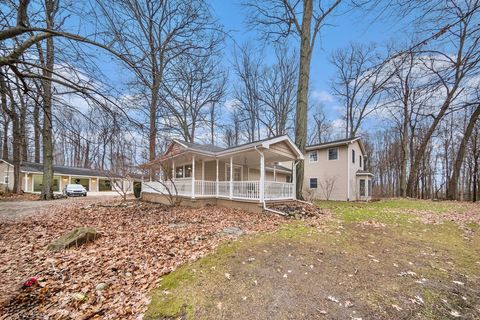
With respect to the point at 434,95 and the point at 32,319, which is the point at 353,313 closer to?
the point at 434,95

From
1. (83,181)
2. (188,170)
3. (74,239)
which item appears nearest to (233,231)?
(74,239)

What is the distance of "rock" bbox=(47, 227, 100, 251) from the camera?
4676 millimetres

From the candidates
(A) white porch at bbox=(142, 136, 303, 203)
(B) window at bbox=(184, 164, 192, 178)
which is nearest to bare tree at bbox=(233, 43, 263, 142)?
(A) white porch at bbox=(142, 136, 303, 203)

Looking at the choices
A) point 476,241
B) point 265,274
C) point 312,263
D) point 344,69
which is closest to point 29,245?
point 265,274

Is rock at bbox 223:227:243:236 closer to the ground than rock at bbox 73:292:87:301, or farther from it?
closer to the ground

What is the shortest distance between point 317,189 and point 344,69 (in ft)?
44.0

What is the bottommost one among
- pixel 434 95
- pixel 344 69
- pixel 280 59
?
pixel 434 95

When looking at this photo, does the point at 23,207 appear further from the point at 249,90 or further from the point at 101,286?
the point at 249,90

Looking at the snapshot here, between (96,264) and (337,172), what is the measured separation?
18.3 m

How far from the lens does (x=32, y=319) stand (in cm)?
256

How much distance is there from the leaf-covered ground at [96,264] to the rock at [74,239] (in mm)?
187

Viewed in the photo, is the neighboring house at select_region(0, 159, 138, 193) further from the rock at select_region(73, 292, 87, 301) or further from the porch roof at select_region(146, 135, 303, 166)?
the rock at select_region(73, 292, 87, 301)

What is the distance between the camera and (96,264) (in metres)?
3.91

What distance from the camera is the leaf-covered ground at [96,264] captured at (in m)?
2.77
